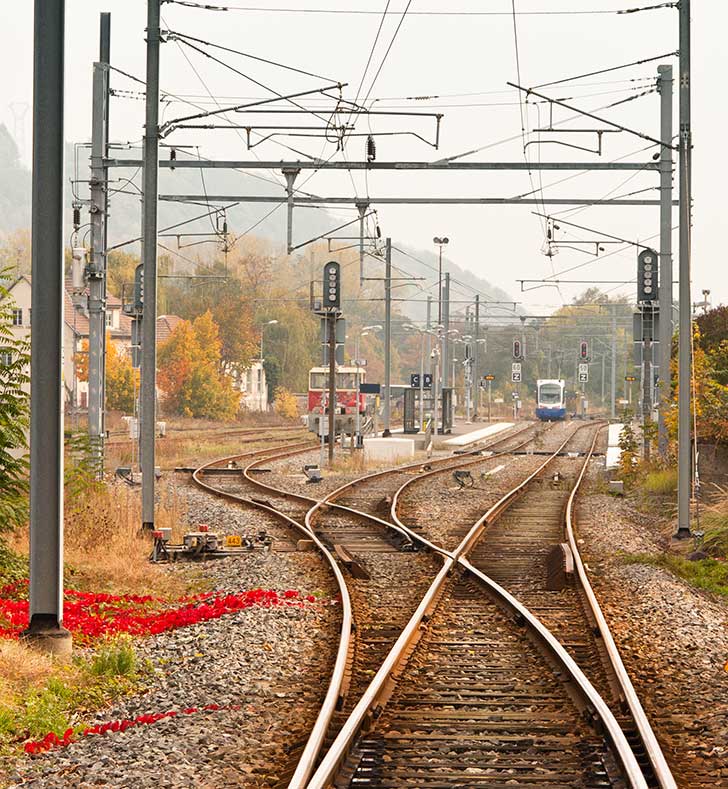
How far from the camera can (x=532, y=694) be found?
29.8 ft

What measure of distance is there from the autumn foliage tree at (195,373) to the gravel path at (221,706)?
62.5m

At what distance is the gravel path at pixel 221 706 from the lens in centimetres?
712

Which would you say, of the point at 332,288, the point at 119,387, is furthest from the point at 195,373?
the point at 332,288

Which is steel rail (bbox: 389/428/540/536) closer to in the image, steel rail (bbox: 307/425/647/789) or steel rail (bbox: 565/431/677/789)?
steel rail (bbox: 565/431/677/789)

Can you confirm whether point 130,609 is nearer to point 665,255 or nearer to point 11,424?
point 11,424

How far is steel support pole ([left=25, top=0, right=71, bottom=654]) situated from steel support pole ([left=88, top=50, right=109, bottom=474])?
1471cm

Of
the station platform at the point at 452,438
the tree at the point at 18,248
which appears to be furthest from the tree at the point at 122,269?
the tree at the point at 18,248

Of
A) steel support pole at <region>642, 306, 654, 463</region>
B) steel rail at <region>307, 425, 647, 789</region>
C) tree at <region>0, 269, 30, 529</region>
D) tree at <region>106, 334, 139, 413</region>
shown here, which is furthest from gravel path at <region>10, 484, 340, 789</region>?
tree at <region>106, 334, 139, 413</region>

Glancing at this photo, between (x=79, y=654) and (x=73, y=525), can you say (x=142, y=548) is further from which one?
(x=79, y=654)

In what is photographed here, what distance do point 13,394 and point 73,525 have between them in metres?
3.76

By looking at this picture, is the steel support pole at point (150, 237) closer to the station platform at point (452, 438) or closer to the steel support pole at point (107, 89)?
the steel support pole at point (107, 89)

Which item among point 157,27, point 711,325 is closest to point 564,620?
point 157,27

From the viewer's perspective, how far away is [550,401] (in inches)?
3529

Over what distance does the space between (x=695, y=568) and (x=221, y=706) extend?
929cm
